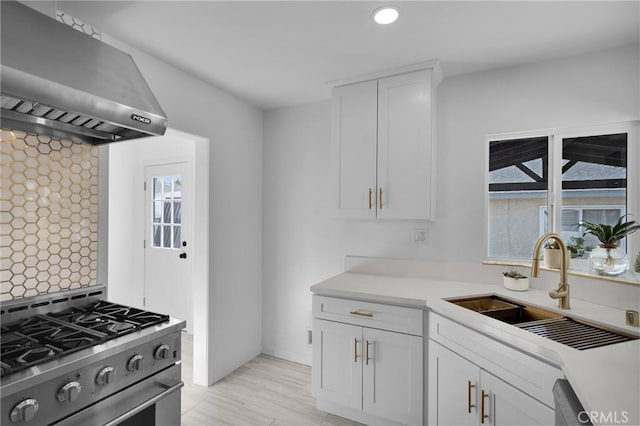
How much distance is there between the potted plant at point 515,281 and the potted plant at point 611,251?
0.36m

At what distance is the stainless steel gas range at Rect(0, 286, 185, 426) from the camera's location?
996 mm

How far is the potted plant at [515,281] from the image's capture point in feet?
6.72

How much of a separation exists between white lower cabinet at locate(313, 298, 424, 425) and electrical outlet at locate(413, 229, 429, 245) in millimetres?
746

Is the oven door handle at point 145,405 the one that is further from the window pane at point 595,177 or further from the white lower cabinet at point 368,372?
the window pane at point 595,177

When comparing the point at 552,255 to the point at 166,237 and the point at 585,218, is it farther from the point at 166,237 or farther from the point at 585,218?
the point at 166,237

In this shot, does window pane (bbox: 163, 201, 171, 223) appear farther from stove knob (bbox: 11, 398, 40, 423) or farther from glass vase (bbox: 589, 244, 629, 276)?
glass vase (bbox: 589, 244, 629, 276)

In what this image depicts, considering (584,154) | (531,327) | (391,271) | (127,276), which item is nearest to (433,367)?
(531,327)

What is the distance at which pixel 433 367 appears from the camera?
5.92 feet

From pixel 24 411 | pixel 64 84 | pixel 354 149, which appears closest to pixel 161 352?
pixel 24 411

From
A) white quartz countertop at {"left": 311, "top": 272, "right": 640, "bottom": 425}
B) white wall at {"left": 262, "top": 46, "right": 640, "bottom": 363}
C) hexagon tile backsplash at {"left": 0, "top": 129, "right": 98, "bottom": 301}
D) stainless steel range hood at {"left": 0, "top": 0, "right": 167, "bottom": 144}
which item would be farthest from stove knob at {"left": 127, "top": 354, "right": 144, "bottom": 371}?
white wall at {"left": 262, "top": 46, "right": 640, "bottom": 363}

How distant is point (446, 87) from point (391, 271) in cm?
147

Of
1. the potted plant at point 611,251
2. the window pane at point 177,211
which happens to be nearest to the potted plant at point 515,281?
the potted plant at point 611,251

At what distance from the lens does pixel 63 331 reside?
130 cm

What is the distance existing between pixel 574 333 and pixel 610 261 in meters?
0.67
